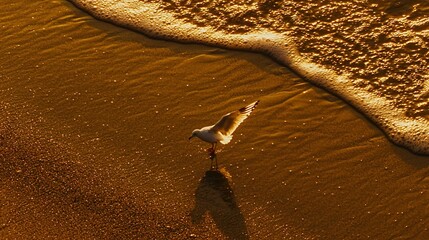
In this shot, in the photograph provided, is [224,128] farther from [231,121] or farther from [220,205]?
[220,205]

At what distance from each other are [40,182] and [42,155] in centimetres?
40

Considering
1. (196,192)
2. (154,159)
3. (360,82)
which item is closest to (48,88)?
(154,159)

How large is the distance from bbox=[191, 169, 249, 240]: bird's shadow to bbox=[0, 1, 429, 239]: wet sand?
0.04 feet

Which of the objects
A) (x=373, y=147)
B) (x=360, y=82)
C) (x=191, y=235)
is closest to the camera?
(x=191, y=235)

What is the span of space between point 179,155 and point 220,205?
797 mm

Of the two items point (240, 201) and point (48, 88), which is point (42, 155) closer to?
point (48, 88)

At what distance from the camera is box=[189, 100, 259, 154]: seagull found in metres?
6.24

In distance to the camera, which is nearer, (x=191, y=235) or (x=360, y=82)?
(x=191, y=235)

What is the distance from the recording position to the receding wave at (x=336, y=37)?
7121mm

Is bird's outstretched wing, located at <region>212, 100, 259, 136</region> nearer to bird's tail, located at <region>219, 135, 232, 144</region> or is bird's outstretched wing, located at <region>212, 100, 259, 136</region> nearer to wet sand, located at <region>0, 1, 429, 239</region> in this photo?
bird's tail, located at <region>219, 135, 232, 144</region>

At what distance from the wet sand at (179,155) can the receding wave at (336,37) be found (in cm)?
23

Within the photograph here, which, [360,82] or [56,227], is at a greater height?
[360,82]

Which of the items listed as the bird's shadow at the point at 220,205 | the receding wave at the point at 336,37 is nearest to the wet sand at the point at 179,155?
the bird's shadow at the point at 220,205

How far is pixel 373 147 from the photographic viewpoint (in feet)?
21.4
